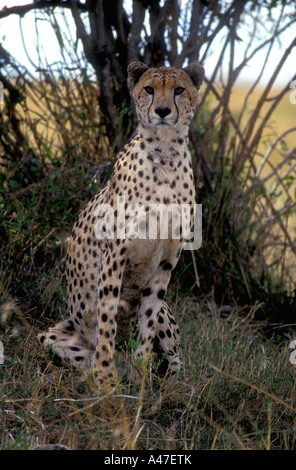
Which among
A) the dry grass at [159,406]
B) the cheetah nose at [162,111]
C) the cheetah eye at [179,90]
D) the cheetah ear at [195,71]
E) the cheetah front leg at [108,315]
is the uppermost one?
the cheetah ear at [195,71]

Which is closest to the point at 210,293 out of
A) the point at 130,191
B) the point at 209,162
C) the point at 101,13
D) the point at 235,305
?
the point at 235,305

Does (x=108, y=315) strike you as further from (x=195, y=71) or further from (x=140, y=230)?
(x=195, y=71)

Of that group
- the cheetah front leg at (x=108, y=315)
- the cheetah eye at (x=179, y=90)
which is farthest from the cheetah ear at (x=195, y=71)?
the cheetah front leg at (x=108, y=315)

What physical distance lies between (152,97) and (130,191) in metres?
0.34

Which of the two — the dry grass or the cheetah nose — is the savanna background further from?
the cheetah nose

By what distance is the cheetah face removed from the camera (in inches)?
86.9

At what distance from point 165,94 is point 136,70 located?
0.72 feet

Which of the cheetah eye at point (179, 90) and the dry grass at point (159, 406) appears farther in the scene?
the cheetah eye at point (179, 90)

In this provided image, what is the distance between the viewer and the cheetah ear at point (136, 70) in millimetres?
2357

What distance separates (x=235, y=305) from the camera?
133 inches

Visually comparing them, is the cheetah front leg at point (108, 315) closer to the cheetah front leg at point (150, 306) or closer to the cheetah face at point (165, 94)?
the cheetah front leg at point (150, 306)

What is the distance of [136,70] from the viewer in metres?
2.37

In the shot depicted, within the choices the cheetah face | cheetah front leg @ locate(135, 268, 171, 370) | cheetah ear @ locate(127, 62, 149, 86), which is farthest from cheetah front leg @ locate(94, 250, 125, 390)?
cheetah ear @ locate(127, 62, 149, 86)

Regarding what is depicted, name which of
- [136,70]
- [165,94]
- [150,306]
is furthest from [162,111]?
[150,306]
